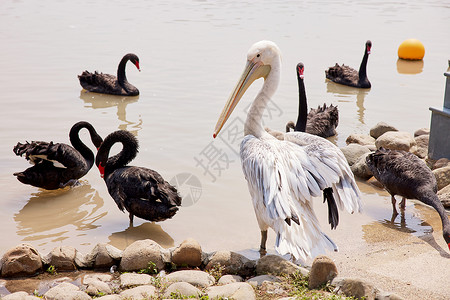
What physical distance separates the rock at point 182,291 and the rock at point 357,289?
1092 millimetres

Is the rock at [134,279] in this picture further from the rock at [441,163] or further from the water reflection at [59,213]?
the rock at [441,163]

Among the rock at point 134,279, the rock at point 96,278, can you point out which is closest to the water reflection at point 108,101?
A: the rock at point 96,278

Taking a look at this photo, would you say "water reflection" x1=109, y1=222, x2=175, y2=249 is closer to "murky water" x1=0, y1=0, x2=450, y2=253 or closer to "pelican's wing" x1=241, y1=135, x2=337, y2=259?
"murky water" x1=0, y1=0, x2=450, y2=253

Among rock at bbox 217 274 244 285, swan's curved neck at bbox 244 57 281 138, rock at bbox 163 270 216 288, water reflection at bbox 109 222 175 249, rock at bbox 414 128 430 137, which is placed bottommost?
water reflection at bbox 109 222 175 249

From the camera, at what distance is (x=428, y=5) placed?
28.4 m

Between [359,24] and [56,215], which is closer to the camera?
[56,215]

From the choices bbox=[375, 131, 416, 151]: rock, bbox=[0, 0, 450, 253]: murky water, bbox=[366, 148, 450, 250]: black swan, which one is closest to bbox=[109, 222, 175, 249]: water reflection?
bbox=[0, 0, 450, 253]: murky water

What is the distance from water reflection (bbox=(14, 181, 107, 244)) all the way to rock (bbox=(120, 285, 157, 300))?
6.15 ft

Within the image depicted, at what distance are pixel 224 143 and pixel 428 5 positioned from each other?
2405 centimetres

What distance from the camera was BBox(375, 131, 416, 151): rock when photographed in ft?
25.5

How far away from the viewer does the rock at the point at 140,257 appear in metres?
4.55

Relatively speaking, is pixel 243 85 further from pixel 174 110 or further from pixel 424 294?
pixel 174 110

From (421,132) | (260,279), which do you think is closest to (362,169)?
(421,132)

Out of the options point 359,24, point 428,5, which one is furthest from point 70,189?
point 428,5
